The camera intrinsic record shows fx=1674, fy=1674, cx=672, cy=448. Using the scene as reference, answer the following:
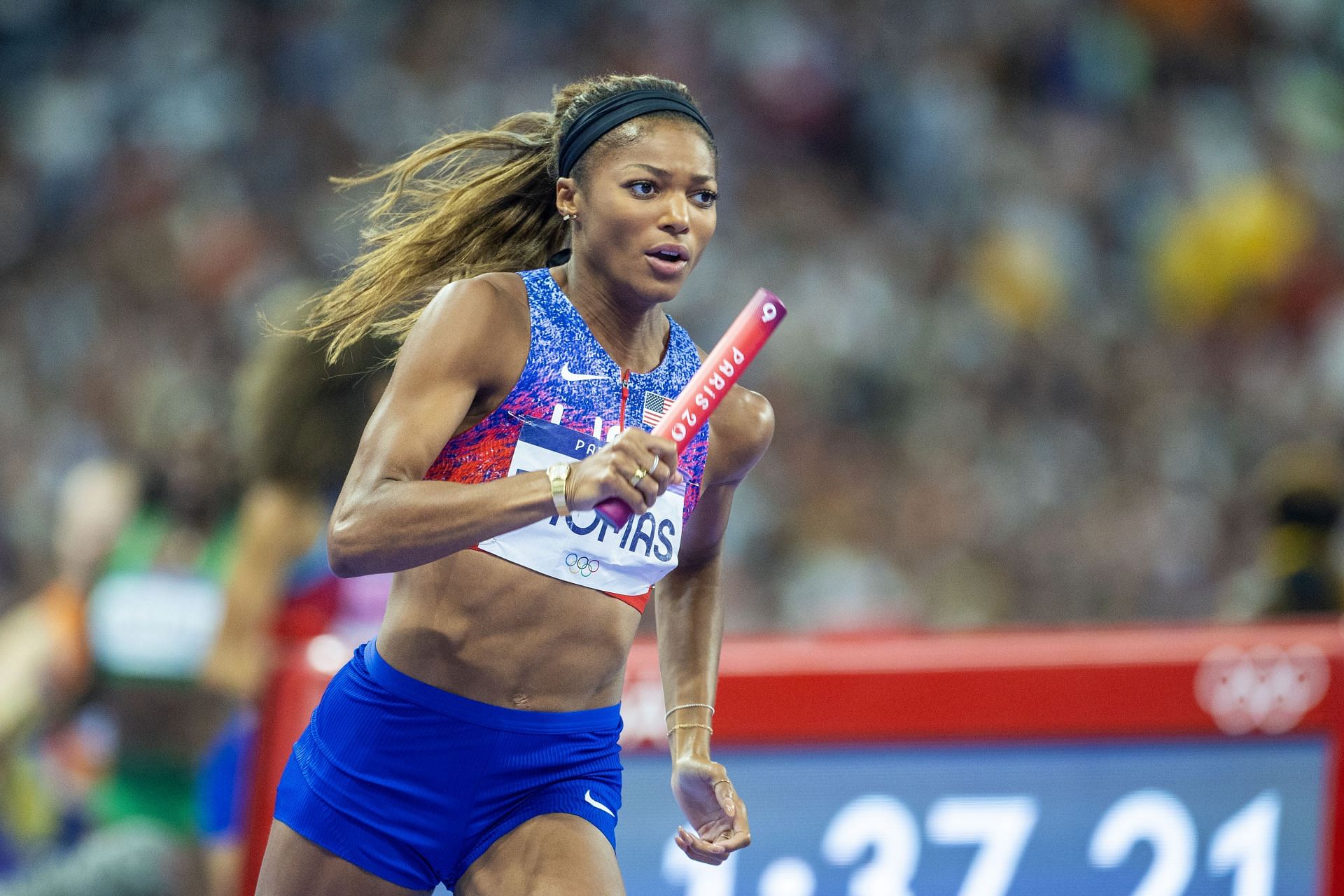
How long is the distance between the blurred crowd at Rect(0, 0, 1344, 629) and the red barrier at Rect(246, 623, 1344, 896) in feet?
10.5

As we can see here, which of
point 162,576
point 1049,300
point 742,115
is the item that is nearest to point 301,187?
point 742,115

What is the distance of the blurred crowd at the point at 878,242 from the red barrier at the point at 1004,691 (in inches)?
126

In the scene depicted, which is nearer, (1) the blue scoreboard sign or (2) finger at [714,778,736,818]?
(2) finger at [714,778,736,818]

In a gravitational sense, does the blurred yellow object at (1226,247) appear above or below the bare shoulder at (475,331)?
above

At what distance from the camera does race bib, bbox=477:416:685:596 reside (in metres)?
2.83

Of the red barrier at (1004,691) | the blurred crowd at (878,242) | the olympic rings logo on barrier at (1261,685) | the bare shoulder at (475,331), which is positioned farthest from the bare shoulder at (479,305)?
the blurred crowd at (878,242)

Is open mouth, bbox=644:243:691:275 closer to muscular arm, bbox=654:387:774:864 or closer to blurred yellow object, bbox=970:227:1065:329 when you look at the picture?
muscular arm, bbox=654:387:774:864

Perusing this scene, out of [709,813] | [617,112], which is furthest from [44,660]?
[617,112]

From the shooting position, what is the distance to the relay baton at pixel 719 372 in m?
2.55

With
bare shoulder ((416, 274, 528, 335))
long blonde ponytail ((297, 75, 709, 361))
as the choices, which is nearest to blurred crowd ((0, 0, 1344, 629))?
long blonde ponytail ((297, 75, 709, 361))

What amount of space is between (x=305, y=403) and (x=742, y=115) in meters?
6.63

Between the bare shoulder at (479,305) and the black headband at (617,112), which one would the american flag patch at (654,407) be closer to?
the bare shoulder at (479,305)

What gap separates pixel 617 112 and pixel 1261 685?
2.28 metres

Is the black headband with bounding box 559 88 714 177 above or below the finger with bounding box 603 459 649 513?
above
